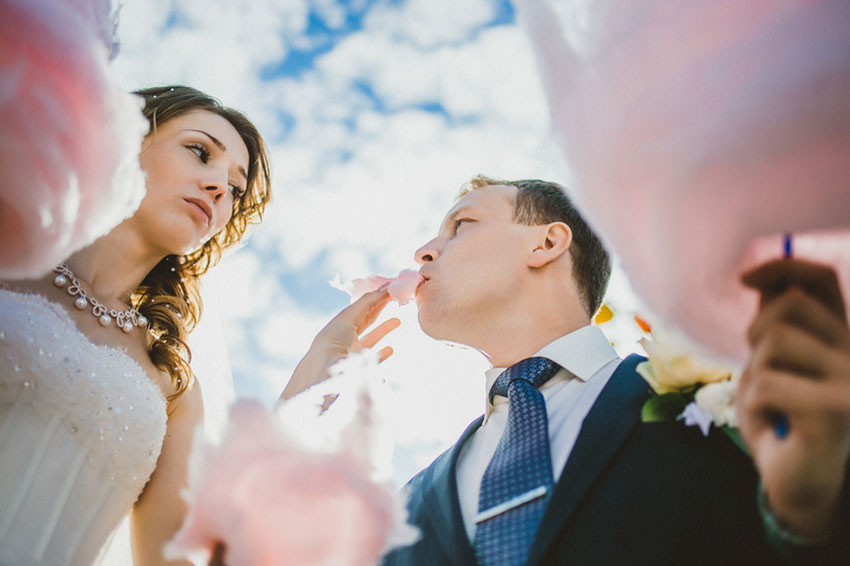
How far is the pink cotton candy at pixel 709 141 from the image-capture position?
1022 millimetres

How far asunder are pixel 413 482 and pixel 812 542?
1484mm

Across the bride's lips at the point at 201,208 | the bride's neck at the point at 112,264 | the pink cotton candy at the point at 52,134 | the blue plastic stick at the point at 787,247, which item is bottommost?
the blue plastic stick at the point at 787,247

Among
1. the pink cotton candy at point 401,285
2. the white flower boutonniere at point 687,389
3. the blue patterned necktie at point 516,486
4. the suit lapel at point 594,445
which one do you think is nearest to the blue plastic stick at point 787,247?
the white flower boutonniere at point 687,389

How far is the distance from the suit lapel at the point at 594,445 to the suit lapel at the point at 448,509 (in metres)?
0.27

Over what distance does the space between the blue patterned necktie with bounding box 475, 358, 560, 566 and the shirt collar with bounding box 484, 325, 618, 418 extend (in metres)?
0.18

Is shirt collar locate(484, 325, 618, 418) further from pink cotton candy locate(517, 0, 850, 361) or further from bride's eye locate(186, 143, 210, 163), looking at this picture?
bride's eye locate(186, 143, 210, 163)

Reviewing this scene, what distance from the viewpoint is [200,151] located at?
3164mm

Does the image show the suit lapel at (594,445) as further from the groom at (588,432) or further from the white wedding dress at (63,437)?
the white wedding dress at (63,437)

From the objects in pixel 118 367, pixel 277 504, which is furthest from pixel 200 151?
pixel 277 504

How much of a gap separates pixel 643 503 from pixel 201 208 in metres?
2.24

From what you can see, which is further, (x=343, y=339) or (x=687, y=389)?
(x=343, y=339)

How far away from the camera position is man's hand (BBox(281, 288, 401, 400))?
2828mm

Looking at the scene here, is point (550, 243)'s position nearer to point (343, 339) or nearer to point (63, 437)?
point (343, 339)

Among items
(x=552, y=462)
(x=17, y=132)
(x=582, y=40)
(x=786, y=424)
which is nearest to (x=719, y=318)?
(x=786, y=424)
